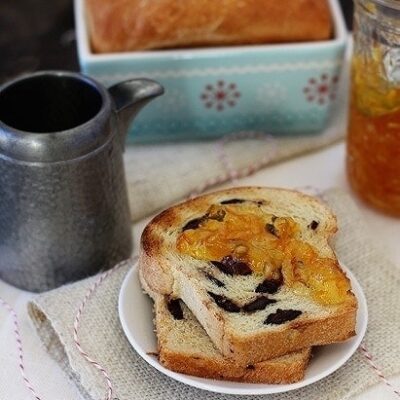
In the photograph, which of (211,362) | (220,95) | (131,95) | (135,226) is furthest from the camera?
(220,95)

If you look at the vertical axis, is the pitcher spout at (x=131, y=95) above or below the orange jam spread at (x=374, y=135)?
above

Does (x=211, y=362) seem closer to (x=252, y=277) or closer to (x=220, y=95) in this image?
(x=252, y=277)

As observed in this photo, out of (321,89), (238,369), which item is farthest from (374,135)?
(238,369)

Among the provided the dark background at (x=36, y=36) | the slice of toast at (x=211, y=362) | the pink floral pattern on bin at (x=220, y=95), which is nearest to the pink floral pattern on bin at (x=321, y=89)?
the pink floral pattern on bin at (x=220, y=95)

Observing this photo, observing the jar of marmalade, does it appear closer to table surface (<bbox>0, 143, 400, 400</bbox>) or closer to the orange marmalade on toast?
table surface (<bbox>0, 143, 400, 400</bbox>)

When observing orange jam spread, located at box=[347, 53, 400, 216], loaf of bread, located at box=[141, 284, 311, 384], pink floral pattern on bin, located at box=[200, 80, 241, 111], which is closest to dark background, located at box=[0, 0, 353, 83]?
pink floral pattern on bin, located at box=[200, 80, 241, 111]

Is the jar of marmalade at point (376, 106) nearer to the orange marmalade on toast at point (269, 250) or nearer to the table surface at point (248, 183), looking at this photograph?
the table surface at point (248, 183)
